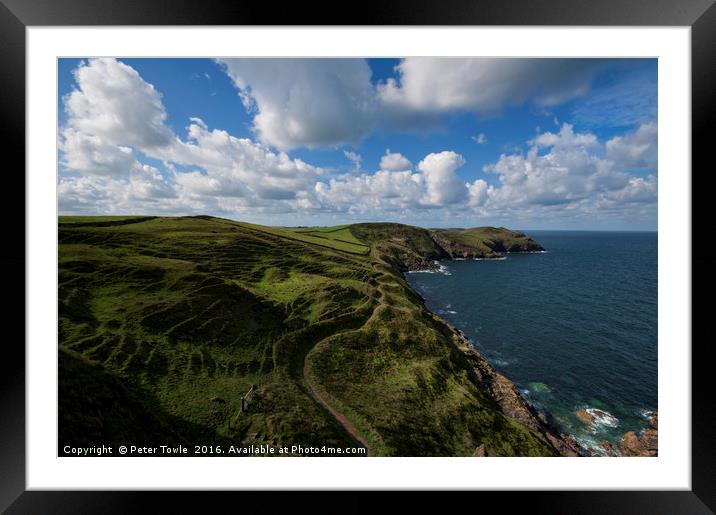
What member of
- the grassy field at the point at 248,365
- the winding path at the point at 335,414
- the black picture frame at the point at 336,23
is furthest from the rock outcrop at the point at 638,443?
the winding path at the point at 335,414

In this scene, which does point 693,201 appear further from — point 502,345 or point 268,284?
point 268,284

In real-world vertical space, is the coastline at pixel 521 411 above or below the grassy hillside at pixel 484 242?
below

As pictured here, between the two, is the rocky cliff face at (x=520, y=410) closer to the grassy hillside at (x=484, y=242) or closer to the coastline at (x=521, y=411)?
the coastline at (x=521, y=411)

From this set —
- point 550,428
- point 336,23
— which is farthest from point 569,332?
point 336,23

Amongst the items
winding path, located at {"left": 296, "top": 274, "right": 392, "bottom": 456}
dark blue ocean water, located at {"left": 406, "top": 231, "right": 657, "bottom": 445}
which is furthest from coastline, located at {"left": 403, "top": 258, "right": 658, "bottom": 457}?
winding path, located at {"left": 296, "top": 274, "right": 392, "bottom": 456}

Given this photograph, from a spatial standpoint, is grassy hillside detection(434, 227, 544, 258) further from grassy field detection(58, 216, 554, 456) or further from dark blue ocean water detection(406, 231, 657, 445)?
grassy field detection(58, 216, 554, 456)
